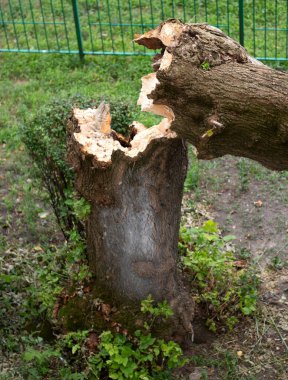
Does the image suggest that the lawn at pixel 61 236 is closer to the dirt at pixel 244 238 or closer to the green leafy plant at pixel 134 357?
the dirt at pixel 244 238

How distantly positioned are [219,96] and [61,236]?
2.90 metres

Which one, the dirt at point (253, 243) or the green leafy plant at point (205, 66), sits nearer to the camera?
the green leafy plant at point (205, 66)

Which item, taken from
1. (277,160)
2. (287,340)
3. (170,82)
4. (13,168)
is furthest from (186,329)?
(13,168)

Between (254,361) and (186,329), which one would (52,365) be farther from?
(254,361)

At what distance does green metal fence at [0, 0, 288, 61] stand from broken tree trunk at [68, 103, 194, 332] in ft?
16.2

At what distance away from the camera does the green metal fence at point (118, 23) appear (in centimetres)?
995

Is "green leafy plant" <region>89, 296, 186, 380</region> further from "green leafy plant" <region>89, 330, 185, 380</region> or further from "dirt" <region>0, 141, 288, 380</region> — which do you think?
"dirt" <region>0, 141, 288, 380</region>

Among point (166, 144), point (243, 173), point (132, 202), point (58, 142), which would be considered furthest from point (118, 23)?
point (166, 144)

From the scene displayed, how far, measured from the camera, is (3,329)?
219 inches

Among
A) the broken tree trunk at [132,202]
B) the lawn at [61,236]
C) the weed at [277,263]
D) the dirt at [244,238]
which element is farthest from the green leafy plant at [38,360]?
the weed at [277,263]

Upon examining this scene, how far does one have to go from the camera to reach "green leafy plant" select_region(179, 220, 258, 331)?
5.68 meters

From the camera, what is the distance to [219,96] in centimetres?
423

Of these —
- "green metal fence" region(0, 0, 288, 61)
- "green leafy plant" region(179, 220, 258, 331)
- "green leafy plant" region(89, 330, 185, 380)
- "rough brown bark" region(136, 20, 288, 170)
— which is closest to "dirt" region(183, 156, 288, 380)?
"green leafy plant" region(179, 220, 258, 331)

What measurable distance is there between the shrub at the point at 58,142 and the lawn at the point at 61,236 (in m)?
0.23
